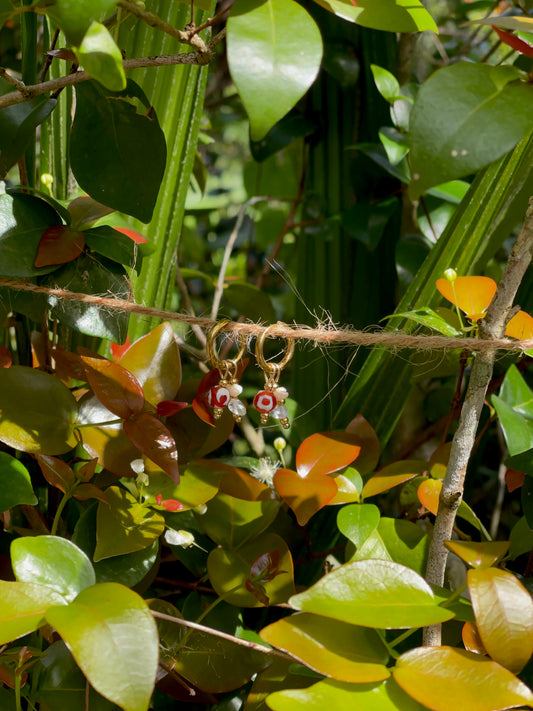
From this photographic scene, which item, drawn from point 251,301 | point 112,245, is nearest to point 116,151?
point 112,245

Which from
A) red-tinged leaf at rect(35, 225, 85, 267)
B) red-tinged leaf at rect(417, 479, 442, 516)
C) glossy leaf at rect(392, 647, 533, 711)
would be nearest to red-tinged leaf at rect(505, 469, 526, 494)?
red-tinged leaf at rect(417, 479, 442, 516)

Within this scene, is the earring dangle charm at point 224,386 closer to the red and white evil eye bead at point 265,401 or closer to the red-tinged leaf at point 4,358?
the red and white evil eye bead at point 265,401

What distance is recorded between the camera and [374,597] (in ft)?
1.20

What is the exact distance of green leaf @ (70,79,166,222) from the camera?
1.50 ft

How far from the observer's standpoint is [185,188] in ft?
2.09

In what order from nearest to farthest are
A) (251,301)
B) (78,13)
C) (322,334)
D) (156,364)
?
1. (78,13)
2. (322,334)
3. (156,364)
4. (251,301)

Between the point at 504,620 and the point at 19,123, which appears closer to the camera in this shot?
the point at 504,620

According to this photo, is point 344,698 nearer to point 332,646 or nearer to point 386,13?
point 332,646

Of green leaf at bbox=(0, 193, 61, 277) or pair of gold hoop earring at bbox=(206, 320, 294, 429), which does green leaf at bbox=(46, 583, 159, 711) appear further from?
green leaf at bbox=(0, 193, 61, 277)

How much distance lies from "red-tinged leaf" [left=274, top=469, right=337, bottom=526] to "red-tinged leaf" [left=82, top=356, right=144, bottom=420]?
0.12m

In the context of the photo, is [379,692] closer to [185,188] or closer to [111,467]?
[111,467]

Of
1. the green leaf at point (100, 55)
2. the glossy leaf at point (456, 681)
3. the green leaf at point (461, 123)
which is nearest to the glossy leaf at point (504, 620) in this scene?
the glossy leaf at point (456, 681)

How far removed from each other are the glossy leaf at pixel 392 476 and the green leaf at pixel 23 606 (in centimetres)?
24

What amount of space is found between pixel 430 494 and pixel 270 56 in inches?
12.7
